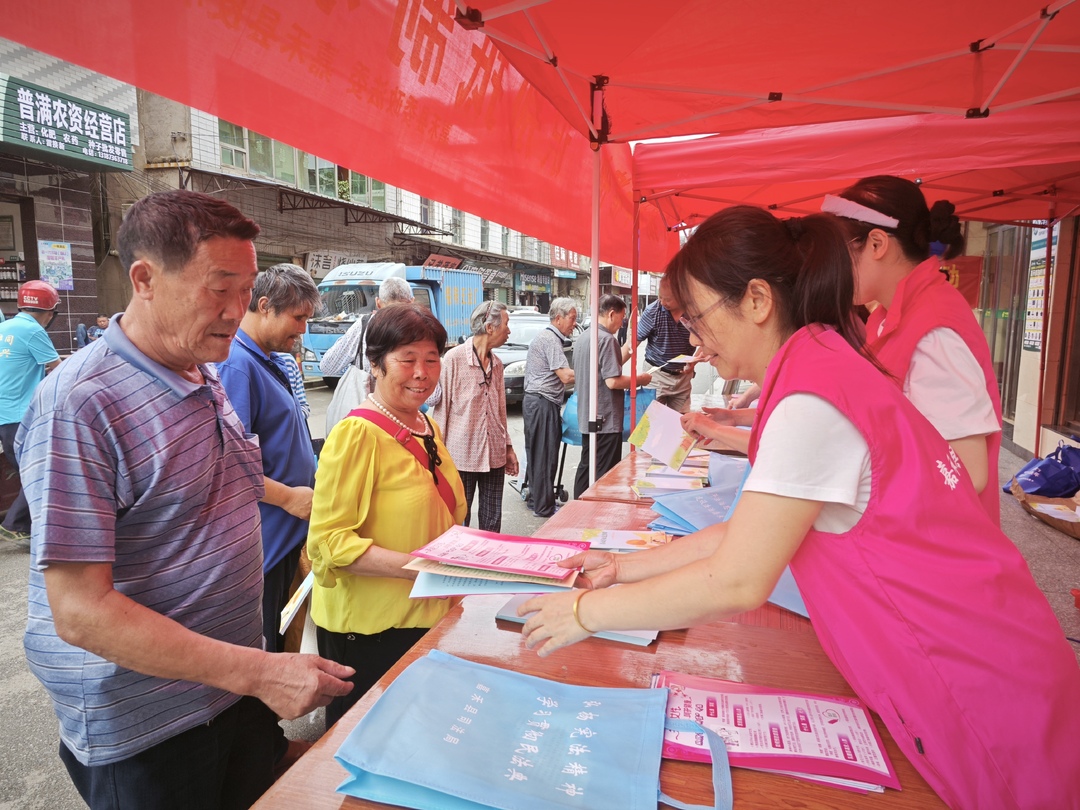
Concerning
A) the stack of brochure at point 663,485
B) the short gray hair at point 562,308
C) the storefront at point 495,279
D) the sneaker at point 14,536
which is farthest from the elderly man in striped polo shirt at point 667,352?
the storefront at point 495,279

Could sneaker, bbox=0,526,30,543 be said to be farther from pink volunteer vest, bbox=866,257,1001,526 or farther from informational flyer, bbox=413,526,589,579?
pink volunteer vest, bbox=866,257,1001,526

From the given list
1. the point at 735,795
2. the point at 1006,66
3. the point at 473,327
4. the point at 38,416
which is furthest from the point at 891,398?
the point at 473,327

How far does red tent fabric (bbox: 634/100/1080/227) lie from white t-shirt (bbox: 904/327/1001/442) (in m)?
2.40

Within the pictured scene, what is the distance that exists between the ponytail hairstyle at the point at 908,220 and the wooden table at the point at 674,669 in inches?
42.4

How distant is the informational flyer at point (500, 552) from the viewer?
4.13 feet

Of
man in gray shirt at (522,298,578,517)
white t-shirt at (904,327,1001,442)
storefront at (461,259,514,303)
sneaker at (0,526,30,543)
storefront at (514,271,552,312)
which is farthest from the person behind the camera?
storefront at (514,271,552,312)

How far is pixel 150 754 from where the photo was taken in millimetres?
1204

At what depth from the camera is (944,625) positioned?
87 centimetres

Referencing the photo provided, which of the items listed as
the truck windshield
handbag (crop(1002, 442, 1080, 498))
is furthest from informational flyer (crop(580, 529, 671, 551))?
the truck windshield

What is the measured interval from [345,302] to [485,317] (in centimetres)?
959

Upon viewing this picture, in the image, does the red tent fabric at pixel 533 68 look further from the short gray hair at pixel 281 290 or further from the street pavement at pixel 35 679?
the street pavement at pixel 35 679

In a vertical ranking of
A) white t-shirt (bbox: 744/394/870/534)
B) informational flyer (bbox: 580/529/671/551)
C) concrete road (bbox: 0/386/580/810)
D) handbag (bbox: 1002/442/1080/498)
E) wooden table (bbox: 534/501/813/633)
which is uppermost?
white t-shirt (bbox: 744/394/870/534)

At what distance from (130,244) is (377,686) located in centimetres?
91

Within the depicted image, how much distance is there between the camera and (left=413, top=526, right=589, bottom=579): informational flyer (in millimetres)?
1258
